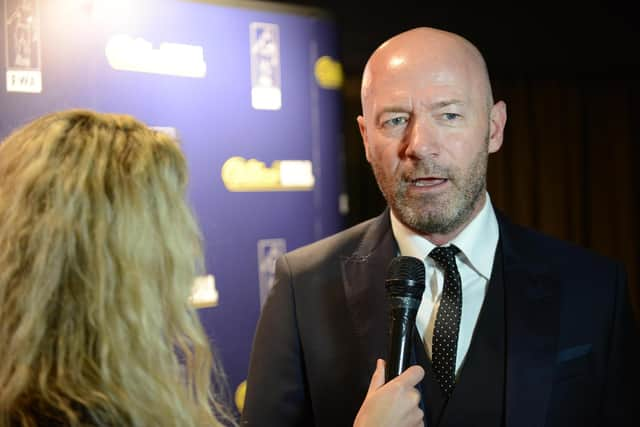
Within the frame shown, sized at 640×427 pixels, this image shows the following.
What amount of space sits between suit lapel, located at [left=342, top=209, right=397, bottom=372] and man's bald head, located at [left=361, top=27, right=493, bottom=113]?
1.07 ft

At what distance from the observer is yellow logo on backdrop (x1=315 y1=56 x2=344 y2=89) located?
7.78ft

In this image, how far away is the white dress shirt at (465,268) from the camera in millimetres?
1466

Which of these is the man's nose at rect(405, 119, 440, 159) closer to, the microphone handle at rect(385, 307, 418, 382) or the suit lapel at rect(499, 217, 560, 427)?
the suit lapel at rect(499, 217, 560, 427)

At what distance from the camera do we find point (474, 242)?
5.03 feet

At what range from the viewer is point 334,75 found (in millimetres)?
2412

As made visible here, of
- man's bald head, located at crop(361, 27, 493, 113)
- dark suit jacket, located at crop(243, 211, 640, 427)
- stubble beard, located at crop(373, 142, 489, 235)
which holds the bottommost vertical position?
dark suit jacket, located at crop(243, 211, 640, 427)

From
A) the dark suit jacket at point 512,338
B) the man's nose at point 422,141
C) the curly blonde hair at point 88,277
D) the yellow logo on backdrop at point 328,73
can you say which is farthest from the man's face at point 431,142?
the yellow logo on backdrop at point 328,73

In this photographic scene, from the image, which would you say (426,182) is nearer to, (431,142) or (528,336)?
(431,142)

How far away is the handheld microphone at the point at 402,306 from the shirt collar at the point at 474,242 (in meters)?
0.29

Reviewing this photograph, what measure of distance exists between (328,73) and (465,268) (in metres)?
1.08

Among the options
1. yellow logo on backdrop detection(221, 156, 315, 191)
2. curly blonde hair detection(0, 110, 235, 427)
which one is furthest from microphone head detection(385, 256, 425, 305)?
yellow logo on backdrop detection(221, 156, 315, 191)

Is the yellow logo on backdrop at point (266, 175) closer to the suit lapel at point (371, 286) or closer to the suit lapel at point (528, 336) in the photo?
the suit lapel at point (371, 286)

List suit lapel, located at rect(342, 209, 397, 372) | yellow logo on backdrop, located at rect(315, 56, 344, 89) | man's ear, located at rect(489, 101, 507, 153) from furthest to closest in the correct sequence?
1. yellow logo on backdrop, located at rect(315, 56, 344, 89)
2. man's ear, located at rect(489, 101, 507, 153)
3. suit lapel, located at rect(342, 209, 397, 372)

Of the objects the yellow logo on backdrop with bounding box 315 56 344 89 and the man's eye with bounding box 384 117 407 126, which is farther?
the yellow logo on backdrop with bounding box 315 56 344 89
